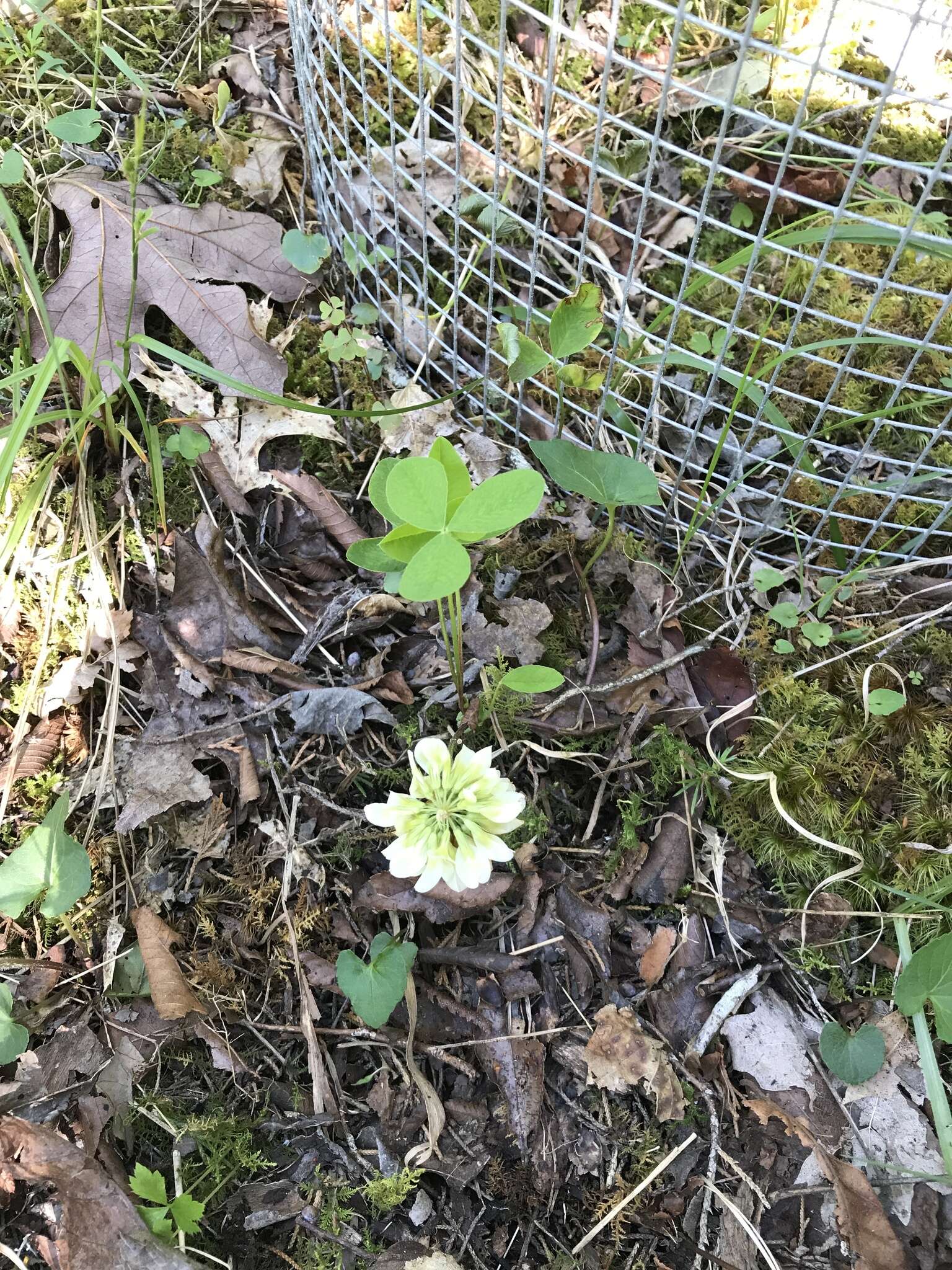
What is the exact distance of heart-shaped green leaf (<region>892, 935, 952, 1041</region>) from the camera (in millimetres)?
1562

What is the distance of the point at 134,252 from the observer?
75.9 inches

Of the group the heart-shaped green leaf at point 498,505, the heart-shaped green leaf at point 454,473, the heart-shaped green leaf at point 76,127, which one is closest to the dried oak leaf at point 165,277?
the heart-shaped green leaf at point 76,127

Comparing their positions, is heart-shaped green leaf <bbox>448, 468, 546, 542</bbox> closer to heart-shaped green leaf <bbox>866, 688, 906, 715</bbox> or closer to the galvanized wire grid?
the galvanized wire grid

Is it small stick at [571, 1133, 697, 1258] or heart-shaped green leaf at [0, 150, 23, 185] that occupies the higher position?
heart-shaped green leaf at [0, 150, 23, 185]

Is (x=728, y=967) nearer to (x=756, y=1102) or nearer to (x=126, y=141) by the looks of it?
(x=756, y=1102)

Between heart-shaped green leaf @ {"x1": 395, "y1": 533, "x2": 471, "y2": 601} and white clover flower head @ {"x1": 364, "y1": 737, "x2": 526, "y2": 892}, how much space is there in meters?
0.29

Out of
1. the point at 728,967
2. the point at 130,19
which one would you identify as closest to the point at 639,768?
the point at 728,967

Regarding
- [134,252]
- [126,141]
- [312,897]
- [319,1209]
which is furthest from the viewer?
[126,141]

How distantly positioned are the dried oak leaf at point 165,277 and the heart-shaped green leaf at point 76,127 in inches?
4.7

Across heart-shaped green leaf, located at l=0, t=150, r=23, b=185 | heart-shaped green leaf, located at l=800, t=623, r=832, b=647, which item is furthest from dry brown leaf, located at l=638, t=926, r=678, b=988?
heart-shaped green leaf, located at l=0, t=150, r=23, b=185

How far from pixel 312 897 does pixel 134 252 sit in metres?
1.42

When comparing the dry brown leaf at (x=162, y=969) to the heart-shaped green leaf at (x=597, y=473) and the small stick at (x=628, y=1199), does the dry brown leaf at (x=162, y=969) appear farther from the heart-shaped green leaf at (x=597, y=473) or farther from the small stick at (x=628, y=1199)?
the heart-shaped green leaf at (x=597, y=473)

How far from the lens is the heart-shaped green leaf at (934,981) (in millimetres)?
1562

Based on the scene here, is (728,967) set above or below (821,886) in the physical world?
below
